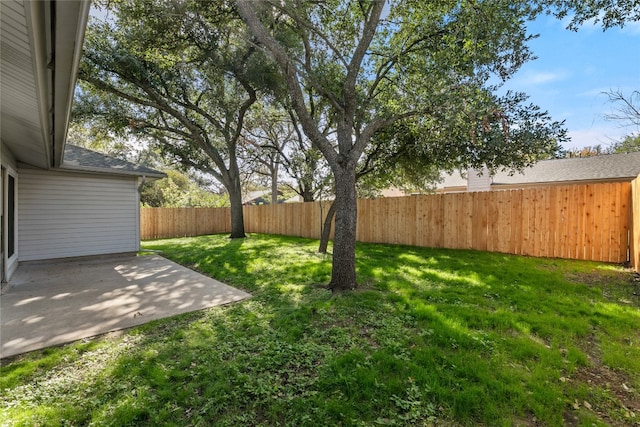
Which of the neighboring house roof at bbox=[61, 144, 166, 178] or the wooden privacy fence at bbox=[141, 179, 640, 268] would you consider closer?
the wooden privacy fence at bbox=[141, 179, 640, 268]

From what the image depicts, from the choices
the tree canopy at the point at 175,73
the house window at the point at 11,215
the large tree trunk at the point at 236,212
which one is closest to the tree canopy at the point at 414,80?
the tree canopy at the point at 175,73

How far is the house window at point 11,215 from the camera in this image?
5.28 meters

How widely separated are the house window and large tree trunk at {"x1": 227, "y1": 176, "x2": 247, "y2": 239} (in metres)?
5.97

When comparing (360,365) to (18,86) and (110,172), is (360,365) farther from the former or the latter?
(110,172)

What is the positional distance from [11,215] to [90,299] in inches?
131

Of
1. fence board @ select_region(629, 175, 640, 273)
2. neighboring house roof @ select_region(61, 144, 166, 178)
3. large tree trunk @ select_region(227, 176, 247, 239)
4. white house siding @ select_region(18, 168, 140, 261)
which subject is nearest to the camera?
fence board @ select_region(629, 175, 640, 273)

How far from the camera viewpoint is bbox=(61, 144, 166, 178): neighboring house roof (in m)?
6.78

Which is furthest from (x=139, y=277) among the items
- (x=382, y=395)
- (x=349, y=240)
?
(x=382, y=395)

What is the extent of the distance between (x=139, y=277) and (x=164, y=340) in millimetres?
3281

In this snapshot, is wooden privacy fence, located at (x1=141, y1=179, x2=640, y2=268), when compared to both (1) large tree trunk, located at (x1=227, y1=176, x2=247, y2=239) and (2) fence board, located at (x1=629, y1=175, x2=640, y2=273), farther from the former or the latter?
(1) large tree trunk, located at (x1=227, y1=176, x2=247, y2=239)

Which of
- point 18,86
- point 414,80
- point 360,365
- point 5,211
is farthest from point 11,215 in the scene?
point 414,80

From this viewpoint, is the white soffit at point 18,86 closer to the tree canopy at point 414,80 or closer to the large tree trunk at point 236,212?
the tree canopy at point 414,80

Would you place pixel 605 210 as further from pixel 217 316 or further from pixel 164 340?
pixel 164 340

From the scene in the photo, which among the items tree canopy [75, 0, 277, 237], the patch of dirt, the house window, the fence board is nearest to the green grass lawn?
the patch of dirt
